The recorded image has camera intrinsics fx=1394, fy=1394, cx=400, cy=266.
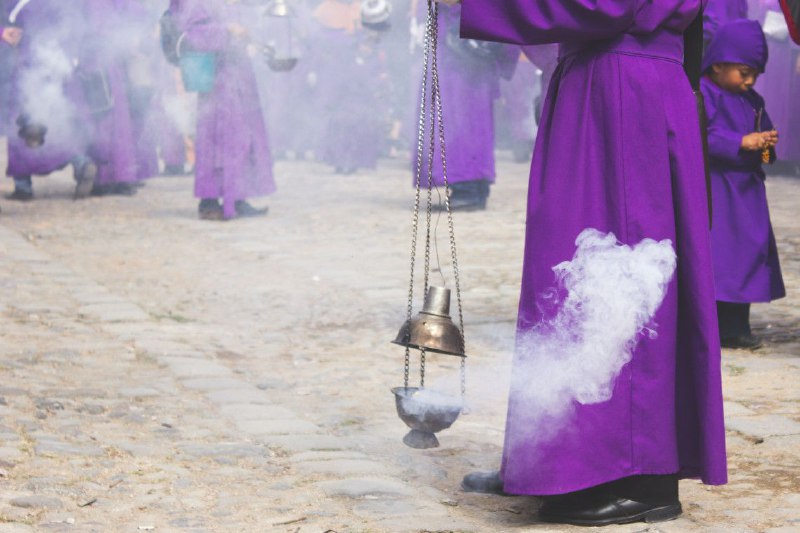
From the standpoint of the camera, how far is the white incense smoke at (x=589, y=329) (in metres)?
A: 3.75

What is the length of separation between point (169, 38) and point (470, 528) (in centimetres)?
773

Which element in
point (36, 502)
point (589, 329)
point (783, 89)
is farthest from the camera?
point (783, 89)

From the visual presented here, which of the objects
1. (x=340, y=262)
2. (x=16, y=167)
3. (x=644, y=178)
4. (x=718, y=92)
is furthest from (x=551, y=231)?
(x=16, y=167)

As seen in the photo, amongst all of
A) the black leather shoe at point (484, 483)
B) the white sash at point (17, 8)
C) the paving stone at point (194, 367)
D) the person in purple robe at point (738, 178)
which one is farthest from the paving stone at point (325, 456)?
the white sash at point (17, 8)

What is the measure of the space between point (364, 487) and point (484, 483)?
362 millimetres

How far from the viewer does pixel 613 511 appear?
3762mm

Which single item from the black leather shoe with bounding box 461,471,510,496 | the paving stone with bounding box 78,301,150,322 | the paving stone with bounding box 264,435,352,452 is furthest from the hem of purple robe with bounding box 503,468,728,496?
the paving stone with bounding box 78,301,150,322

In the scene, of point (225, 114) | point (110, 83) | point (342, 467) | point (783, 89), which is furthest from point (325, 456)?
point (783, 89)

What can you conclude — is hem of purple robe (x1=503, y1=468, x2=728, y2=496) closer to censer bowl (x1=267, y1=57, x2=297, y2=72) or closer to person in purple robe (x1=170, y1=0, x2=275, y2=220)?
person in purple robe (x1=170, y1=0, x2=275, y2=220)

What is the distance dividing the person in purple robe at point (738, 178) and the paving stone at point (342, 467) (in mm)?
2393

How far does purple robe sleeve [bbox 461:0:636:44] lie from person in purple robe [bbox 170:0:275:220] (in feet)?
23.5

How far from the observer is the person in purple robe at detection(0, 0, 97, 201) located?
40.3 feet

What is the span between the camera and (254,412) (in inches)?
204

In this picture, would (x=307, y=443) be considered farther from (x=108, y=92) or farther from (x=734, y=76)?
(x=108, y=92)
